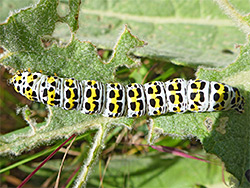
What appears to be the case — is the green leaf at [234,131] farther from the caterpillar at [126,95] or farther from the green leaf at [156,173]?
the green leaf at [156,173]

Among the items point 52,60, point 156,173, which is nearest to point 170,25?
point 52,60

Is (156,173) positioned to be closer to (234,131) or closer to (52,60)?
(234,131)

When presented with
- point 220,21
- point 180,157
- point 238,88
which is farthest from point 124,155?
point 220,21

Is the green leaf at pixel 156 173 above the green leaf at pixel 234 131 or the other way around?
the other way around

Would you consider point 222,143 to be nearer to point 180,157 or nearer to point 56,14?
point 180,157

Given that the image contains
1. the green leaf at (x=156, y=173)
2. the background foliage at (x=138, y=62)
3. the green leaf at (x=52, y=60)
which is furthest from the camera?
the green leaf at (x=156, y=173)

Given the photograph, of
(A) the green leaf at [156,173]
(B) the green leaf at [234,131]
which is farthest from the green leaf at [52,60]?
(A) the green leaf at [156,173]

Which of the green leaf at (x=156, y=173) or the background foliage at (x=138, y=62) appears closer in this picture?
the background foliage at (x=138, y=62)
